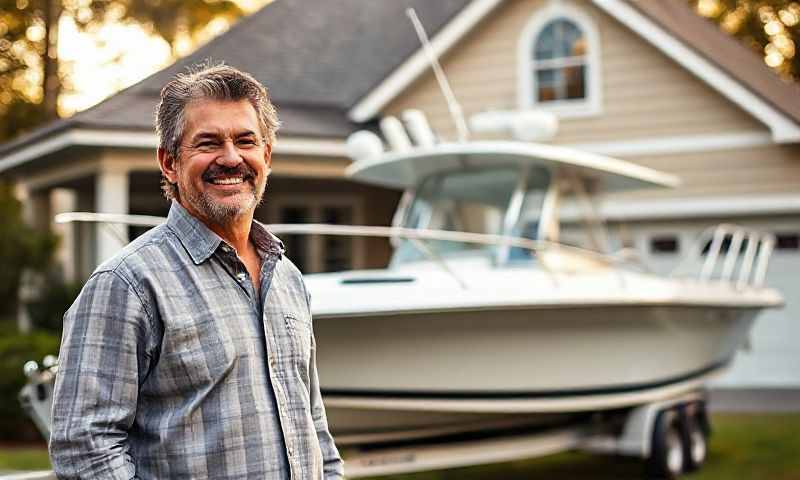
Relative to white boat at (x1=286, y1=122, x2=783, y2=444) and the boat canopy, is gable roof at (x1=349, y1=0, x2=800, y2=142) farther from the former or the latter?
the boat canopy

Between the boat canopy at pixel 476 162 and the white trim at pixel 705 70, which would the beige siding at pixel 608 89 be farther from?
the boat canopy at pixel 476 162

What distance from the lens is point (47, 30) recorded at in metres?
20.2

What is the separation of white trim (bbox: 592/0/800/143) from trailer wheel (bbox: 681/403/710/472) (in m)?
4.49

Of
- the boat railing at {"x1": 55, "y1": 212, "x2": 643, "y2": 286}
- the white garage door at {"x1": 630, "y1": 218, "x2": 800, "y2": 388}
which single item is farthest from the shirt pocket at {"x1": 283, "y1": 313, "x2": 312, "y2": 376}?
the white garage door at {"x1": 630, "y1": 218, "x2": 800, "y2": 388}

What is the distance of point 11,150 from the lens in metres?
13.5

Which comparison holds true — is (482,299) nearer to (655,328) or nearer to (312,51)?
(655,328)

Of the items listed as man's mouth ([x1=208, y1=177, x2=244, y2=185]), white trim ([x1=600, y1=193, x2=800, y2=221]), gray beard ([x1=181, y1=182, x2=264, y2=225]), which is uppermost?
white trim ([x1=600, y1=193, x2=800, y2=221])

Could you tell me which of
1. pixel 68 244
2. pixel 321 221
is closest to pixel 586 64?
pixel 321 221

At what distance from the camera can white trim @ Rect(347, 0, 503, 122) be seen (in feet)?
45.2

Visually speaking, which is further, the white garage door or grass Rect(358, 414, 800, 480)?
the white garage door

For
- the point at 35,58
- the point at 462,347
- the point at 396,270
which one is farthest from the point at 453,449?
the point at 35,58

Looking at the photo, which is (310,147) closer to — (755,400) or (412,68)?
(412,68)

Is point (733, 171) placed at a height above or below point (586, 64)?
below

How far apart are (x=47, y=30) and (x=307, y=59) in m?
7.46
